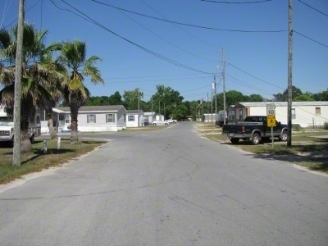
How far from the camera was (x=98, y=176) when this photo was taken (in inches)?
455

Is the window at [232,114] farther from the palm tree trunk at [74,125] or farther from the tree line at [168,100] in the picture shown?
the tree line at [168,100]

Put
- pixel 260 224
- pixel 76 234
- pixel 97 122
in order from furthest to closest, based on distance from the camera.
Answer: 1. pixel 97 122
2. pixel 260 224
3. pixel 76 234

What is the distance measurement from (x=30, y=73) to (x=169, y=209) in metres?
11.5

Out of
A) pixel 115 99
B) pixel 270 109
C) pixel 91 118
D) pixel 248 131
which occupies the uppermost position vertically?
pixel 115 99

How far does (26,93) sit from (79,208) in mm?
9679

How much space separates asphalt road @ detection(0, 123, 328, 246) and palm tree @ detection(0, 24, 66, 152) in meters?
5.40

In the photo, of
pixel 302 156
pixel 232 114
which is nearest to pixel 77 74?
pixel 302 156

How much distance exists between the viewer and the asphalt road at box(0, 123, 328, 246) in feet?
17.9

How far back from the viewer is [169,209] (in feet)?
23.1

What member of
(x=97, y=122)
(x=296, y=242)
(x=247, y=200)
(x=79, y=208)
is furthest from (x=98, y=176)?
(x=97, y=122)

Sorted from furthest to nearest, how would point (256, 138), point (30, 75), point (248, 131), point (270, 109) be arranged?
point (256, 138), point (248, 131), point (270, 109), point (30, 75)

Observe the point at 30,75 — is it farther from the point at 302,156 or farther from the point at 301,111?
the point at 301,111

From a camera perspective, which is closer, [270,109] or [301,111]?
[270,109]

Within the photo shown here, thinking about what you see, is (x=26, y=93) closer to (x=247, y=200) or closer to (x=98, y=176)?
(x=98, y=176)
